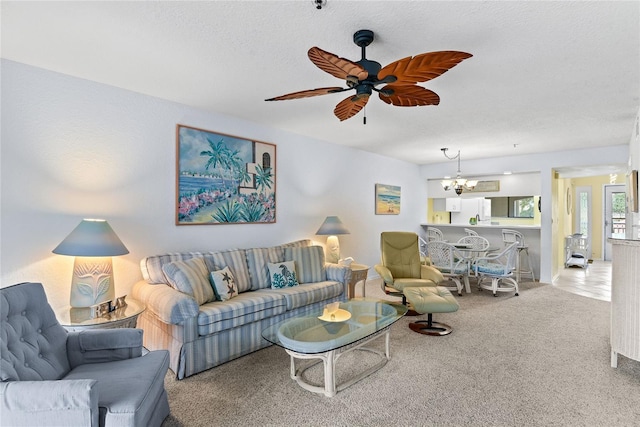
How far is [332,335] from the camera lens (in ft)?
8.29

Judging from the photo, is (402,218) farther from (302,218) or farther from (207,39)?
(207,39)

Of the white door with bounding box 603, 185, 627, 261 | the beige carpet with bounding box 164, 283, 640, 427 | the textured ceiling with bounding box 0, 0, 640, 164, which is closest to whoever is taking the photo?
the textured ceiling with bounding box 0, 0, 640, 164

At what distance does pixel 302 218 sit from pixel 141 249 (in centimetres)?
229

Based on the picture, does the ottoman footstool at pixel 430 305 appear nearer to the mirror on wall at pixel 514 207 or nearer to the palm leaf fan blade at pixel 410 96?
the palm leaf fan blade at pixel 410 96

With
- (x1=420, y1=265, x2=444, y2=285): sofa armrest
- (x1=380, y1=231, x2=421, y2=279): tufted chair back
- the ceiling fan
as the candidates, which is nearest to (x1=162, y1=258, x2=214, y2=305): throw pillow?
the ceiling fan

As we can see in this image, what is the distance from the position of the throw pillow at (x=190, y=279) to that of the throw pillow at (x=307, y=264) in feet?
3.82

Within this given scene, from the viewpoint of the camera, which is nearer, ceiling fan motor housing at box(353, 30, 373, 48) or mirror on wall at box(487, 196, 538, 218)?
ceiling fan motor housing at box(353, 30, 373, 48)

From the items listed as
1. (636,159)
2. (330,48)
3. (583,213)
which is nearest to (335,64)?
(330,48)

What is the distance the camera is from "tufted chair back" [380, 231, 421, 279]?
4586mm

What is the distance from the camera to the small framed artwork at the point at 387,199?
656cm

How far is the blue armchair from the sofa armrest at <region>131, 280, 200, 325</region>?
547 mm

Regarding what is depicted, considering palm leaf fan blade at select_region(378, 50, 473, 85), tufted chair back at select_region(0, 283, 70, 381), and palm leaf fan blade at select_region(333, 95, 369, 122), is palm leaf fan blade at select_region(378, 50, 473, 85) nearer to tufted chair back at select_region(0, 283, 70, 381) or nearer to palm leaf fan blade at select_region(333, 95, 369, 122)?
palm leaf fan blade at select_region(333, 95, 369, 122)

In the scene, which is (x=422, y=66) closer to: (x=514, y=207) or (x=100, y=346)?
(x=100, y=346)

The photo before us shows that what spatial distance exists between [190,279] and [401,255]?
284 centimetres
